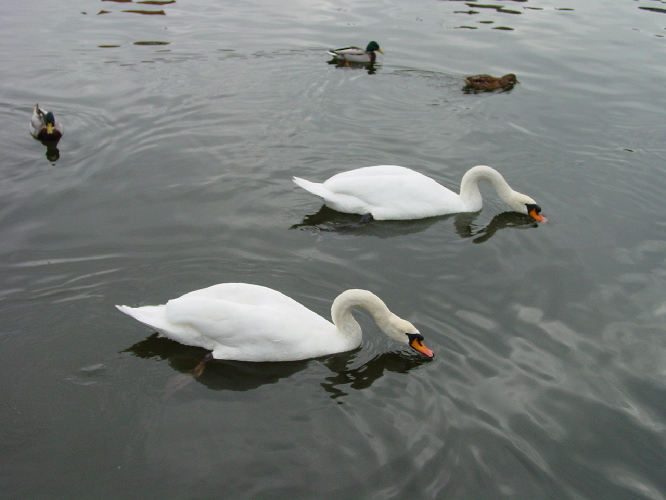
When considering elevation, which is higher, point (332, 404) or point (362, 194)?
point (362, 194)

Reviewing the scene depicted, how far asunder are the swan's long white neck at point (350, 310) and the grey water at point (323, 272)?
244 mm

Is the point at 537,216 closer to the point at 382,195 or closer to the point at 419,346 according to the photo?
the point at 382,195

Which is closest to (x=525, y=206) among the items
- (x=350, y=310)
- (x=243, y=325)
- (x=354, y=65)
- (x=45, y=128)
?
(x=350, y=310)

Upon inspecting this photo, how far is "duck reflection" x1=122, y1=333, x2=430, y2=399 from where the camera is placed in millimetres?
5801

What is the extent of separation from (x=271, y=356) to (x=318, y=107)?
283 inches

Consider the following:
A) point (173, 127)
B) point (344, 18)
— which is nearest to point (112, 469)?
point (173, 127)

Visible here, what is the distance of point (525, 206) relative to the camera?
8977 mm

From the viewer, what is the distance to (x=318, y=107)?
40.3 feet

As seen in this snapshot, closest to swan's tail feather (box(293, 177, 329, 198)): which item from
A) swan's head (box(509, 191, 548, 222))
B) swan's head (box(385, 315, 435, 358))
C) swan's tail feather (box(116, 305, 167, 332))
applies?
swan's head (box(509, 191, 548, 222))

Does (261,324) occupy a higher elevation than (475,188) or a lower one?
lower

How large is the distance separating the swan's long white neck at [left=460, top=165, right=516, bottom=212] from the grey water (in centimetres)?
23

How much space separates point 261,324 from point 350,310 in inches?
33.8

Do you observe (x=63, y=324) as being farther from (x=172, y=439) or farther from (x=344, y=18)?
(x=344, y=18)

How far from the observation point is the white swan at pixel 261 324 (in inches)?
233
